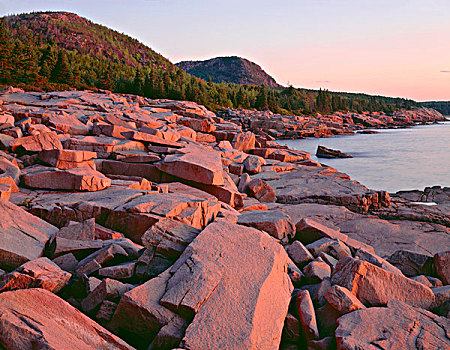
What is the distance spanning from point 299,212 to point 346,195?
2.32 metres

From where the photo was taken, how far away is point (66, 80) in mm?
42031

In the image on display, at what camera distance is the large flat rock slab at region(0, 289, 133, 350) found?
2.76m

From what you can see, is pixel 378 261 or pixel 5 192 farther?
pixel 5 192

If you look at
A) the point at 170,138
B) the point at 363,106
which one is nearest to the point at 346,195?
the point at 170,138

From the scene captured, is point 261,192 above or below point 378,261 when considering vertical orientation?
below

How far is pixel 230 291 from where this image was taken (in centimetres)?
367

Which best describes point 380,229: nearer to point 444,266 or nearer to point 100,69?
point 444,266

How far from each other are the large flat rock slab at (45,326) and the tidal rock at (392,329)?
Result: 208cm

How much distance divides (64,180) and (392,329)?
19.4 feet

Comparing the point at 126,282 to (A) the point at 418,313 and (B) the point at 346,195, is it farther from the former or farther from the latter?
(B) the point at 346,195

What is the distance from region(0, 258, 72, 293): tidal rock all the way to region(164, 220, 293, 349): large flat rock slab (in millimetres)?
A: 1102

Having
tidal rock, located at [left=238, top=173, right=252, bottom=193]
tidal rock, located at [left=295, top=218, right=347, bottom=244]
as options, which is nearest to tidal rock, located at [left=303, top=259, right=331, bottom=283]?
tidal rock, located at [left=295, top=218, right=347, bottom=244]

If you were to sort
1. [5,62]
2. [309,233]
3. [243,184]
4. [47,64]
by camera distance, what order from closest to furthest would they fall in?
[309,233] → [243,184] → [5,62] → [47,64]

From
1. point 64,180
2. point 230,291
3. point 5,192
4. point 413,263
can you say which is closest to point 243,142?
point 64,180
